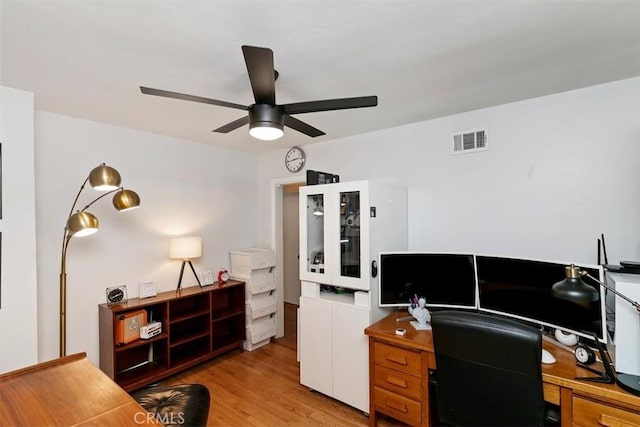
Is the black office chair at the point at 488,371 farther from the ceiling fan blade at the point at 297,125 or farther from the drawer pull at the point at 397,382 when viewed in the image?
the ceiling fan blade at the point at 297,125

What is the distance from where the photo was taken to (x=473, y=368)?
1.49 m

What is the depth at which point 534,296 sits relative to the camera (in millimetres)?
1871

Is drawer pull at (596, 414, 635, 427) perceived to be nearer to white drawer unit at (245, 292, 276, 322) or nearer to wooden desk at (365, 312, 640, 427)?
wooden desk at (365, 312, 640, 427)

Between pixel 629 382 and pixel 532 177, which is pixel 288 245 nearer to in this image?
pixel 532 177

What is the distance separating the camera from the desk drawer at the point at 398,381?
198 centimetres

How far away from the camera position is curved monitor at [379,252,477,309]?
7.30 feet

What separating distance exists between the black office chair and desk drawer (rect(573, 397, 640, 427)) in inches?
4.8

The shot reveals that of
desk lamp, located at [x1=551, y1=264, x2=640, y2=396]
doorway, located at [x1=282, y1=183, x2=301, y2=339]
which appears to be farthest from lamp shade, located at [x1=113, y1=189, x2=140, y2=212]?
doorway, located at [x1=282, y1=183, x2=301, y2=339]

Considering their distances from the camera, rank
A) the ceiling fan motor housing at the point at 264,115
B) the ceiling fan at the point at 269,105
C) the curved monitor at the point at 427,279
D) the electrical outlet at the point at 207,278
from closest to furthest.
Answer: the ceiling fan at the point at 269,105
the ceiling fan motor housing at the point at 264,115
the curved monitor at the point at 427,279
the electrical outlet at the point at 207,278

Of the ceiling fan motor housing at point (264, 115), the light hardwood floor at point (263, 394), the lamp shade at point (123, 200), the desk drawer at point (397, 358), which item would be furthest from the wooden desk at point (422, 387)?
the lamp shade at point (123, 200)

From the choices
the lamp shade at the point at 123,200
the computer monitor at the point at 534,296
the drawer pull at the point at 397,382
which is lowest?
the drawer pull at the point at 397,382

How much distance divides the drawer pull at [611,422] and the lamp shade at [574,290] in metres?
0.53

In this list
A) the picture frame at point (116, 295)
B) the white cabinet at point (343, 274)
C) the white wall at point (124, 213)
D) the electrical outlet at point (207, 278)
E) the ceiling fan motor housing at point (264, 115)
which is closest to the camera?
the ceiling fan motor housing at point (264, 115)

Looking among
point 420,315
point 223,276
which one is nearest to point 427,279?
point 420,315
